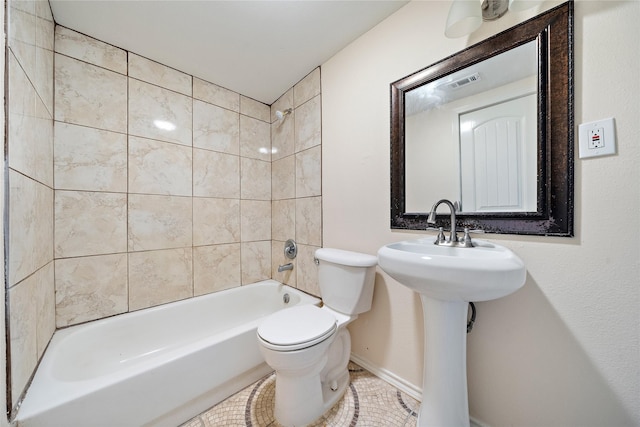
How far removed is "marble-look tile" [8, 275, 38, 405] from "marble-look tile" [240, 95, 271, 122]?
1.68 meters

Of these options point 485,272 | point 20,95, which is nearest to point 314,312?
point 485,272

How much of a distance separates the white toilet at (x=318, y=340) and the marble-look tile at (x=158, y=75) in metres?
1.59

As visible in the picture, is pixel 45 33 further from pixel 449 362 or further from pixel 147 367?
pixel 449 362

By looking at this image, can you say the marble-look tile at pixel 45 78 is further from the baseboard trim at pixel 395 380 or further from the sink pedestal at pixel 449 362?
the baseboard trim at pixel 395 380

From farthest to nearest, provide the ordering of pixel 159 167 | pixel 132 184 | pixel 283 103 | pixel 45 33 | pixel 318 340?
pixel 283 103
pixel 159 167
pixel 132 184
pixel 45 33
pixel 318 340

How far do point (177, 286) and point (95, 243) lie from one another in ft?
1.79

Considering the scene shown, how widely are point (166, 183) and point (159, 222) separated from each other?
28 cm

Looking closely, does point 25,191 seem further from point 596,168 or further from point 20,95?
point 596,168

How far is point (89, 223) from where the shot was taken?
133cm

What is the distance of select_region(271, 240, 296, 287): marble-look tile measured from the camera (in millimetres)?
1911

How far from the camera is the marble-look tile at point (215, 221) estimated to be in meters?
1.73

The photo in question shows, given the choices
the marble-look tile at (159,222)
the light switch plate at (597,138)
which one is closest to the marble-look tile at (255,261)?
the marble-look tile at (159,222)

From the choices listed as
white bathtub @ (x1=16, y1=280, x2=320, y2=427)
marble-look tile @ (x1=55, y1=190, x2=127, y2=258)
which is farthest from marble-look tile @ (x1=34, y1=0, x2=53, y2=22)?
white bathtub @ (x1=16, y1=280, x2=320, y2=427)

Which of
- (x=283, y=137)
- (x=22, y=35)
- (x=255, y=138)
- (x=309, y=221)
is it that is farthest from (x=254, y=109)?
(x=22, y=35)
